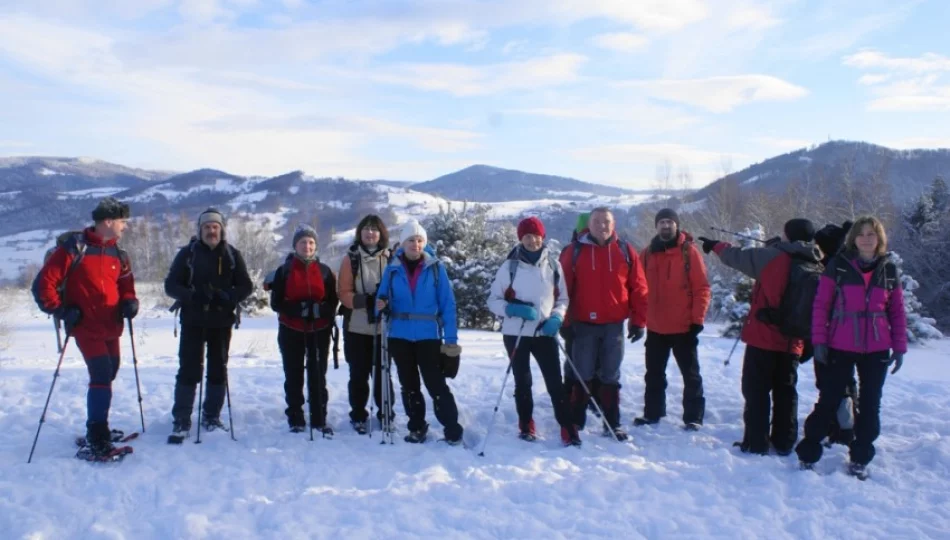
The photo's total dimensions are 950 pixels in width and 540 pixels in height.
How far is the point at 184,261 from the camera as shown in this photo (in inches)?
225

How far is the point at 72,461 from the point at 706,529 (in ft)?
15.9

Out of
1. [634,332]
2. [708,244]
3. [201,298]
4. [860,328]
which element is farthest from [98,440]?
[860,328]

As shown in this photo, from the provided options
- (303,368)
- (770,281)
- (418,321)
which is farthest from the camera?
(303,368)

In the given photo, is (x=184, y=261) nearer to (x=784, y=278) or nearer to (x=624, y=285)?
(x=624, y=285)

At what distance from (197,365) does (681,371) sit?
4.63m

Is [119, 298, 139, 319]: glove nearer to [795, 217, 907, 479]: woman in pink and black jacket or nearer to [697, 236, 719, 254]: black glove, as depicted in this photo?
[697, 236, 719, 254]: black glove

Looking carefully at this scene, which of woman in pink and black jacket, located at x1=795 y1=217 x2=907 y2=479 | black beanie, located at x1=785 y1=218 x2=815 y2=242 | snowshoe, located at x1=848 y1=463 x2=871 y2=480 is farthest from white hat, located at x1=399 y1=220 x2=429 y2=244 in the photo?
snowshoe, located at x1=848 y1=463 x2=871 y2=480

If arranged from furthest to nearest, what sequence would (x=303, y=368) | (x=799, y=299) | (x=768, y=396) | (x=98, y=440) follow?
1. (x=303, y=368)
2. (x=768, y=396)
3. (x=799, y=299)
4. (x=98, y=440)

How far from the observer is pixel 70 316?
200 inches

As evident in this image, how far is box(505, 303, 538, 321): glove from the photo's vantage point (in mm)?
5633

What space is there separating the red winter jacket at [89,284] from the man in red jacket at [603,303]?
399cm

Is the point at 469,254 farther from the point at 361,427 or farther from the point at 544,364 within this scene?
the point at 544,364

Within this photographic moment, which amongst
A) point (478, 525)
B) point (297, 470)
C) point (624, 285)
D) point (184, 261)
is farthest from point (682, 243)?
point (184, 261)

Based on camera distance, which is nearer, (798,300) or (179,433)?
(798,300)
